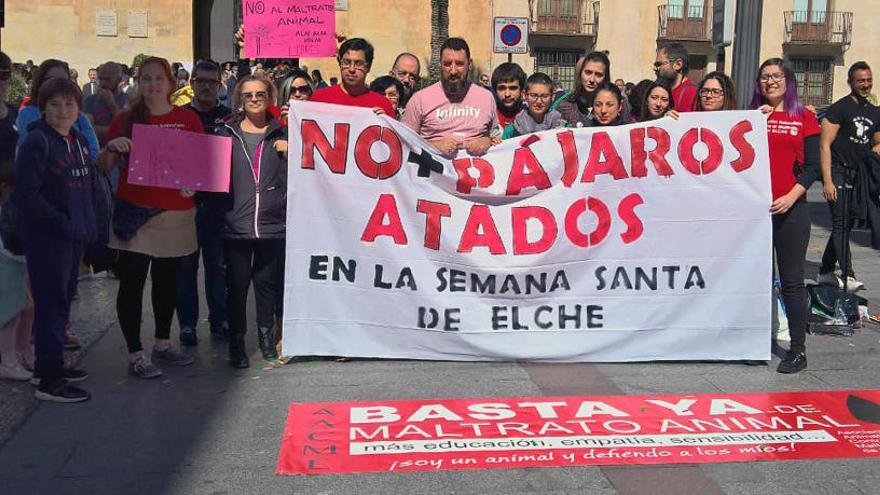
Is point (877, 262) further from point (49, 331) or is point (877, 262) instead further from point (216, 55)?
point (216, 55)

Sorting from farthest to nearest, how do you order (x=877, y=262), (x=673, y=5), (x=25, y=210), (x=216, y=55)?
(x=673, y=5)
(x=216, y=55)
(x=877, y=262)
(x=25, y=210)

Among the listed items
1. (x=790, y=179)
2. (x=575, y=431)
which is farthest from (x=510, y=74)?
(x=575, y=431)

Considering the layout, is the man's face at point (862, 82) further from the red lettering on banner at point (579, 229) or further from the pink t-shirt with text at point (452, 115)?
the pink t-shirt with text at point (452, 115)

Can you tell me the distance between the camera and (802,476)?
14.6 feet

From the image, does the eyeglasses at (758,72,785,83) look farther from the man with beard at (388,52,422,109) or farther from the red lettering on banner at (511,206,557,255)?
the man with beard at (388,52,422,109)

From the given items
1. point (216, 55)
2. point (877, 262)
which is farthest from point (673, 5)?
point (877, 262)

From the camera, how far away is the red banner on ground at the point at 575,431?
4605mm

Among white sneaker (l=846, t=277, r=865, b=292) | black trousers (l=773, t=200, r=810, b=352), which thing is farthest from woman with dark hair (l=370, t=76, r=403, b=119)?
white sneaker (l=846, t=277, r=865, b=292)

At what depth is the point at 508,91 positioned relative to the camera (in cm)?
704

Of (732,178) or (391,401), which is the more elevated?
(732,178)

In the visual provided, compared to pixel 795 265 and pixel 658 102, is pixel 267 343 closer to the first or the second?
pixel 658 102

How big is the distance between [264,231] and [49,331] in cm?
128

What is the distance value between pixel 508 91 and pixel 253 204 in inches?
77.4

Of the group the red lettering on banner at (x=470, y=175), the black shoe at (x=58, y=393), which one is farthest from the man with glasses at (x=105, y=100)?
the red lettering on banner at (x=470, y=175)
